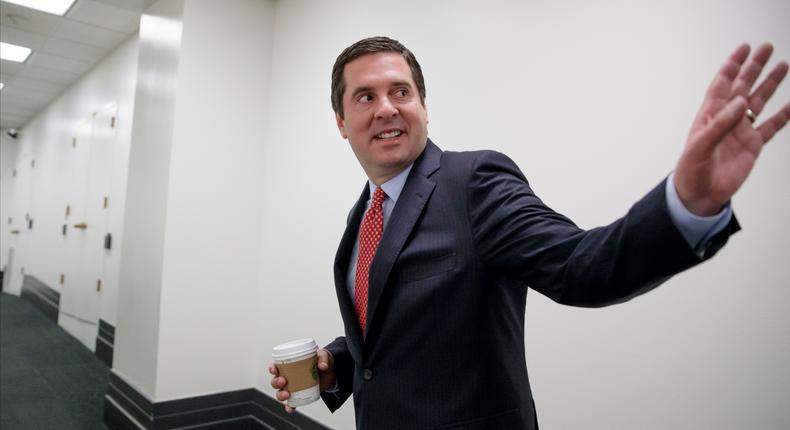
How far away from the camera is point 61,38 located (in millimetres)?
3895

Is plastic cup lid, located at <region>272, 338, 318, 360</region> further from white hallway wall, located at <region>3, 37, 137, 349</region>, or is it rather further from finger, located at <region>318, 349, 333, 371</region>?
white hallway wall, located at <region>3, 37, 137, 349</region>

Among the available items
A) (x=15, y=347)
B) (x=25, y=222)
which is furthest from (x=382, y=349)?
(x=25, y=222)

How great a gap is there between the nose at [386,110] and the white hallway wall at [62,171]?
3.41 metres

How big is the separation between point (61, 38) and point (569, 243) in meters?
4.81

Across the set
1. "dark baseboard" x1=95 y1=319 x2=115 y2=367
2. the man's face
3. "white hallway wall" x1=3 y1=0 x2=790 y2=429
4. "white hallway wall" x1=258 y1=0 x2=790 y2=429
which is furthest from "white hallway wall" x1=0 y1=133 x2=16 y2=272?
the man's face

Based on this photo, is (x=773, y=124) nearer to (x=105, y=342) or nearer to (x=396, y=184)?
(x=396, y=184)

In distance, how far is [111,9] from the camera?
3.33m

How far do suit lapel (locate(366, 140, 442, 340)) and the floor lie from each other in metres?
2.72

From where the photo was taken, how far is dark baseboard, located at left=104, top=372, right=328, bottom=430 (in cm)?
234

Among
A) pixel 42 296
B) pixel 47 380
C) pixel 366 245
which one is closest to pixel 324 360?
pixel 366 245

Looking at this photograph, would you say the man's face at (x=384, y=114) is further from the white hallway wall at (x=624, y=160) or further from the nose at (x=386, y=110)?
the white hallway wall at (x=624, y=160)

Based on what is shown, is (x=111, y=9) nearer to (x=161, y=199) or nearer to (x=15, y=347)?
(x=161, y=199)

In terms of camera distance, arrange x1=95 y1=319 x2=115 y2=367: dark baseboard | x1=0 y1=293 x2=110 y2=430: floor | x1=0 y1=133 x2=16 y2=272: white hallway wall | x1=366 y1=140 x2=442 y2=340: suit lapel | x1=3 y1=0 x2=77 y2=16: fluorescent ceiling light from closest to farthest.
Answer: x1=366 y1=140 x2=442 y2=340: suit lapel, x1=0 y1=293 x2=110 y2=430: floor, x1=3 y1=0 x2=77 y2=16: fluorescent ceiling light, x1=95 y1=319 x2=115 y2=367: dark baseboard, x1=0 y1=133 x2=16 y2=272: white hallway wall

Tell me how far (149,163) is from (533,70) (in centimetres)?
221
